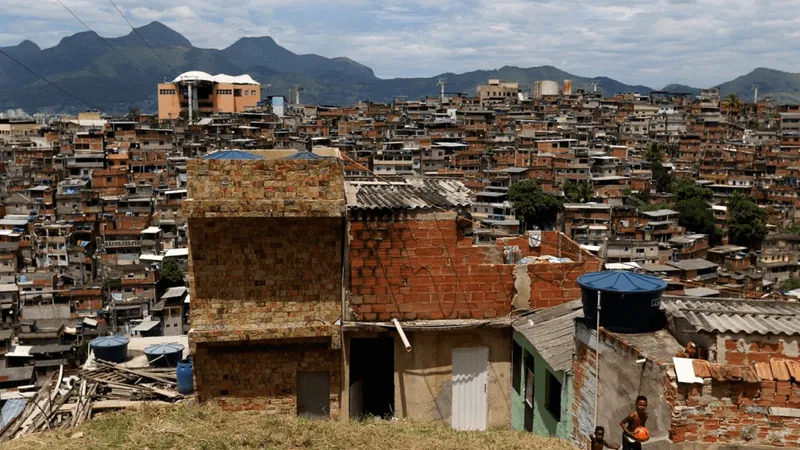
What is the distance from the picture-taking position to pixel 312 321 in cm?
1130

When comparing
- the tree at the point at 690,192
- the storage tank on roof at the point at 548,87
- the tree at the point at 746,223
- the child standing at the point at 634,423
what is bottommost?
the tree at the point at 746,223

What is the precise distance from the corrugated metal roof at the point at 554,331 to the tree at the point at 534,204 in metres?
49.3

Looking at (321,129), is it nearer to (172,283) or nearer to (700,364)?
(172,283)

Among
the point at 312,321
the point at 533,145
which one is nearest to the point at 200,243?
the point at 312,321

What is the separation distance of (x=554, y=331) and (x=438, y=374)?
224cm

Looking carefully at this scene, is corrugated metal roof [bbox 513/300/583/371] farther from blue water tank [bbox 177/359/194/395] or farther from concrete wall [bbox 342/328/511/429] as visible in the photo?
blue water tank [bbox 177/359/194/395]

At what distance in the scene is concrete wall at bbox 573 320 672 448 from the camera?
24.4 feet

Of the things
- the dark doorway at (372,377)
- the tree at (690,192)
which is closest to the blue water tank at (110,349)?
the dark doorway at (372,377)

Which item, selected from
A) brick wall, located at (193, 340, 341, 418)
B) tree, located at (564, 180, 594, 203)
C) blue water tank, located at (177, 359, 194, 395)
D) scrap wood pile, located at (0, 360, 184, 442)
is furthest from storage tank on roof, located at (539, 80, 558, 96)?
brick wall, located at (193, 340, 341, 418)

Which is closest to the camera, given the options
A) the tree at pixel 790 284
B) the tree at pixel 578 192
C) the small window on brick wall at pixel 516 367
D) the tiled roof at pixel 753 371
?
the tiled roof at pixel 753 371

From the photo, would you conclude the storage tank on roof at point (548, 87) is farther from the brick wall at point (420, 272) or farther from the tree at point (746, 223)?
the brick wall at point (420, 272)

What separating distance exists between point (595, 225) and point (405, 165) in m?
23.1

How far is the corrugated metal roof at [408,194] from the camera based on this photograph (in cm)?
1145

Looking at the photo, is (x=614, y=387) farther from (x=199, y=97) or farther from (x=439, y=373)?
(x=199, y=97)
